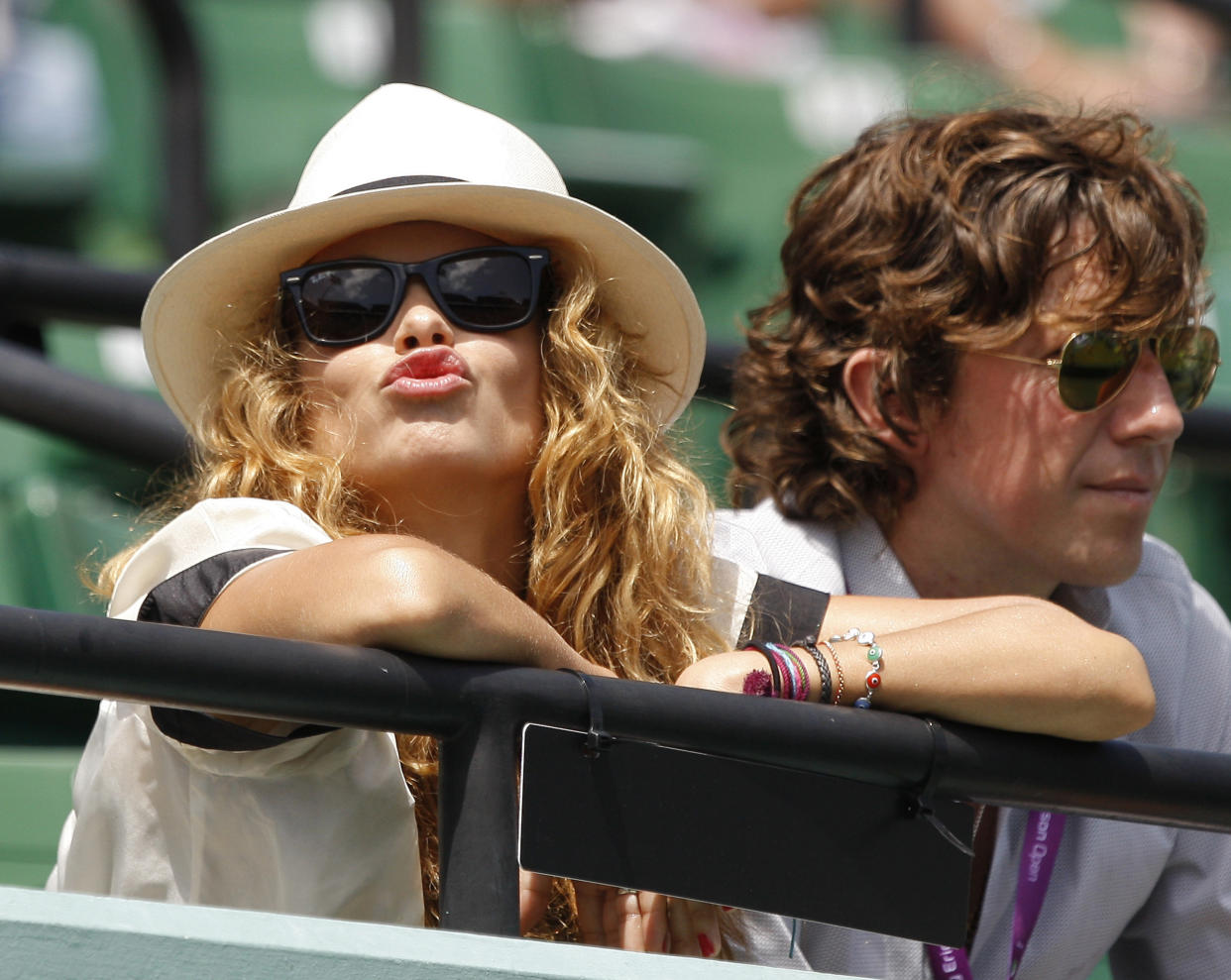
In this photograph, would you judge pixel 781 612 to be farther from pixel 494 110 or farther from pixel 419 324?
pixel 494 110

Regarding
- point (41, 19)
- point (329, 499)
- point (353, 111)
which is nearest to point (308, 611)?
point (329, 499)

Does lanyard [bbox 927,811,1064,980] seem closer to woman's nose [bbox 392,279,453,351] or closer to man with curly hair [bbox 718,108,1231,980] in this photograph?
man with curly hair [bbox 718,108,1231,980]

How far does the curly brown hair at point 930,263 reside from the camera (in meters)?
2.02

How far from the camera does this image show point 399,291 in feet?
5.34

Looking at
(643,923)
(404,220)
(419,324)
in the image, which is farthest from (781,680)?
(404,220)

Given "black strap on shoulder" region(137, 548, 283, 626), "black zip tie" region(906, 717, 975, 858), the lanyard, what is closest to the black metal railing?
"black zip tie" region(906, 717, 975, 858)

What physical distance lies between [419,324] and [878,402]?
74 centimetres

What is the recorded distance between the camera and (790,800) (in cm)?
122

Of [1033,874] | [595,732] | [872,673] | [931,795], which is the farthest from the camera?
[1033,874]

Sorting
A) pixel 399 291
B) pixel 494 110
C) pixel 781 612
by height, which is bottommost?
pixel 494 110

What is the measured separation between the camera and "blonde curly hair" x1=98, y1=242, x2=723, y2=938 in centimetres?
166

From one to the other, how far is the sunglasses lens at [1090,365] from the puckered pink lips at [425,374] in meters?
0.76

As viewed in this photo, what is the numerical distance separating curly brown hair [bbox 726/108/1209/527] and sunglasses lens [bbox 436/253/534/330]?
0.60 meters

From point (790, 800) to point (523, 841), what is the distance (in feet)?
0.70
